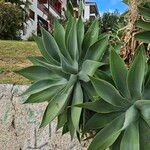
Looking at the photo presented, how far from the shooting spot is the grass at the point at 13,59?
27.3 ft

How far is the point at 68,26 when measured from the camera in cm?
346

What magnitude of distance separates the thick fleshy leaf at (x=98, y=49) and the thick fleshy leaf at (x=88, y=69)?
8 centimetres

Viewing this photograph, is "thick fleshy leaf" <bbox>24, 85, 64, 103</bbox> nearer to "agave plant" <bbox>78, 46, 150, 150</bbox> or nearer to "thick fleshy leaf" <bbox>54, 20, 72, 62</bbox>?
"thick fleshy leaf" <bbox>54, 20, 72, 62</bbox>

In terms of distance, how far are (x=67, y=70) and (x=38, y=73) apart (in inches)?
12.9

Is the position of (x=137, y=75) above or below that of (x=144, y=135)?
above

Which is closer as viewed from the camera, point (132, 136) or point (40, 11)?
point (132, 136)

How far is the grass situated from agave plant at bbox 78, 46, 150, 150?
5.24 meters

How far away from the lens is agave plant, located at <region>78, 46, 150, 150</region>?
9.05ft

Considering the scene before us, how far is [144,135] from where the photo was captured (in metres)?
2.79

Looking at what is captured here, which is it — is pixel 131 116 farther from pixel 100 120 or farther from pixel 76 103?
pixel 76 103

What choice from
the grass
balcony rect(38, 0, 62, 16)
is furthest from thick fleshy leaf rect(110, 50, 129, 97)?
balcony rect(38, 0, 62, 16)

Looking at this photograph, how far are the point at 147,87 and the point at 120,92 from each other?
145 millimetres

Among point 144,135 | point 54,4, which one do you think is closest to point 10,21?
point 144,135

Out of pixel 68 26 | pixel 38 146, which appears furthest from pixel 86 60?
pixel 38 146
